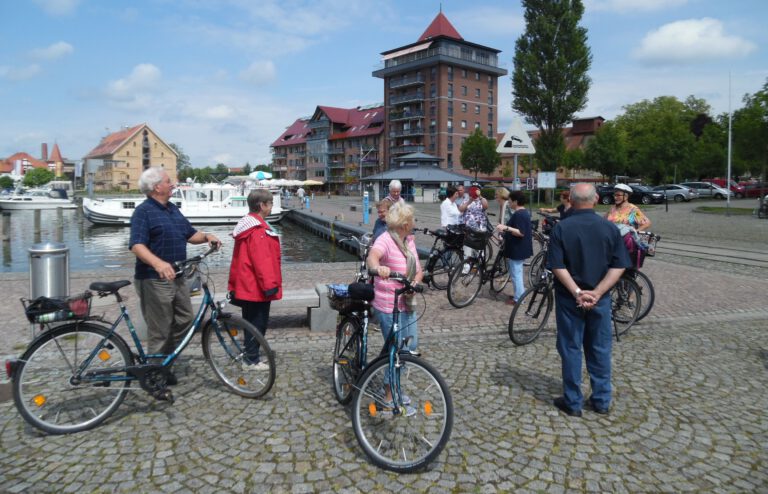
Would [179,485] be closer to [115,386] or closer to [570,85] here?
[115,386]

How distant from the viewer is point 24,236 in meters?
31.8

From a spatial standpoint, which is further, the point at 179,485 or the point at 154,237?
the point at 154,237

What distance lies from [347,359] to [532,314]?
2.92m

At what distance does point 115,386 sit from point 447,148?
258 feet

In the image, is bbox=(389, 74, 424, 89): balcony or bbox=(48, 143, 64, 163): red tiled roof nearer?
bbox=(389, 74, 424, 89): balcony

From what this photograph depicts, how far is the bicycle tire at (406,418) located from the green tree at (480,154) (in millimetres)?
66374

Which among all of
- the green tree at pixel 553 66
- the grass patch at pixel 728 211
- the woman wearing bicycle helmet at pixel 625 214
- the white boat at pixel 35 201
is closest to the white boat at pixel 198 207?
the green tree at pixel 553 66

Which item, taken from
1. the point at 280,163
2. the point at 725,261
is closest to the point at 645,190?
the point at 725,261

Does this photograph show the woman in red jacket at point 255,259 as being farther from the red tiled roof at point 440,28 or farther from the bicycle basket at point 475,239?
the red tiled roof at point 440,28

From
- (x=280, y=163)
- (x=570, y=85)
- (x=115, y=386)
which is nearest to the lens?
(x=115, y=386)

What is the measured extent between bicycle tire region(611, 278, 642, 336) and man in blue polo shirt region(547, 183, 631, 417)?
272 cm

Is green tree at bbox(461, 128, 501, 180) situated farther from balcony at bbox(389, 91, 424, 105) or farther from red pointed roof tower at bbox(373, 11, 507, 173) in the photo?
balcony at bbox(389, 91, 424, 105)

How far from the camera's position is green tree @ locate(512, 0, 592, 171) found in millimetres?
41188

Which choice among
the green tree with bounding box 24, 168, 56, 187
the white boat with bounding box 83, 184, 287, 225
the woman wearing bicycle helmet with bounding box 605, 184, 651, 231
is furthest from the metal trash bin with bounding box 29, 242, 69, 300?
the green tree with bounding box 24, 168, 56, 187
